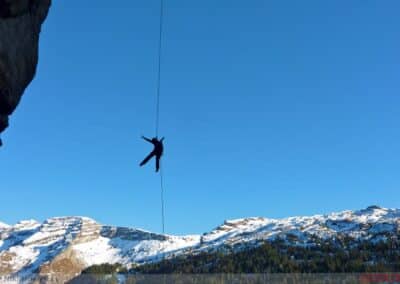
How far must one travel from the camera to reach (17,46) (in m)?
23.9

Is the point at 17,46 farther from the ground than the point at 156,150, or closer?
farther from the ground

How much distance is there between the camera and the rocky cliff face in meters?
22.1

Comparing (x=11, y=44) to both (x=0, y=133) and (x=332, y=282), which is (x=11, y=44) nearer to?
(x=0, y=133)

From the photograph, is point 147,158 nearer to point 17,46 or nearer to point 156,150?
point 156,150

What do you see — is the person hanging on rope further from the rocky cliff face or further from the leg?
the rocky cliff face

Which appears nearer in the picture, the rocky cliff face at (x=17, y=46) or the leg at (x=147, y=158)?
the rocky cliff face at (x=17, y=46)

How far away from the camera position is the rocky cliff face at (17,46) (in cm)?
2214

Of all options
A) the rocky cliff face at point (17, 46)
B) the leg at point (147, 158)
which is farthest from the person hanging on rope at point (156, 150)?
the rocky cliff face at point (17, 46)

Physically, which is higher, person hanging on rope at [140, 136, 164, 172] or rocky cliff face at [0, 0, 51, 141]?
rocky cliff face at [0, 0, 51, 141]

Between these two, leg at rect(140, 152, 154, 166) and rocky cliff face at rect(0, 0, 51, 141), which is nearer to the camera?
rocky cliff face at rect(0, 0, 51, 141)

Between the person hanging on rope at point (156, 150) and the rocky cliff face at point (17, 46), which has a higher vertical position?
the rocky cliff face at point (17, 46)

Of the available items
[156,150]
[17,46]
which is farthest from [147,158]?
[17,46]

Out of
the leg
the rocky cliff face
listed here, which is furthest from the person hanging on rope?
the rocky cliff face

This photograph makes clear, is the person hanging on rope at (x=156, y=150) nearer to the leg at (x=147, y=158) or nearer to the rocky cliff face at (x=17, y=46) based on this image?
the leg at (x=147, y=158)
